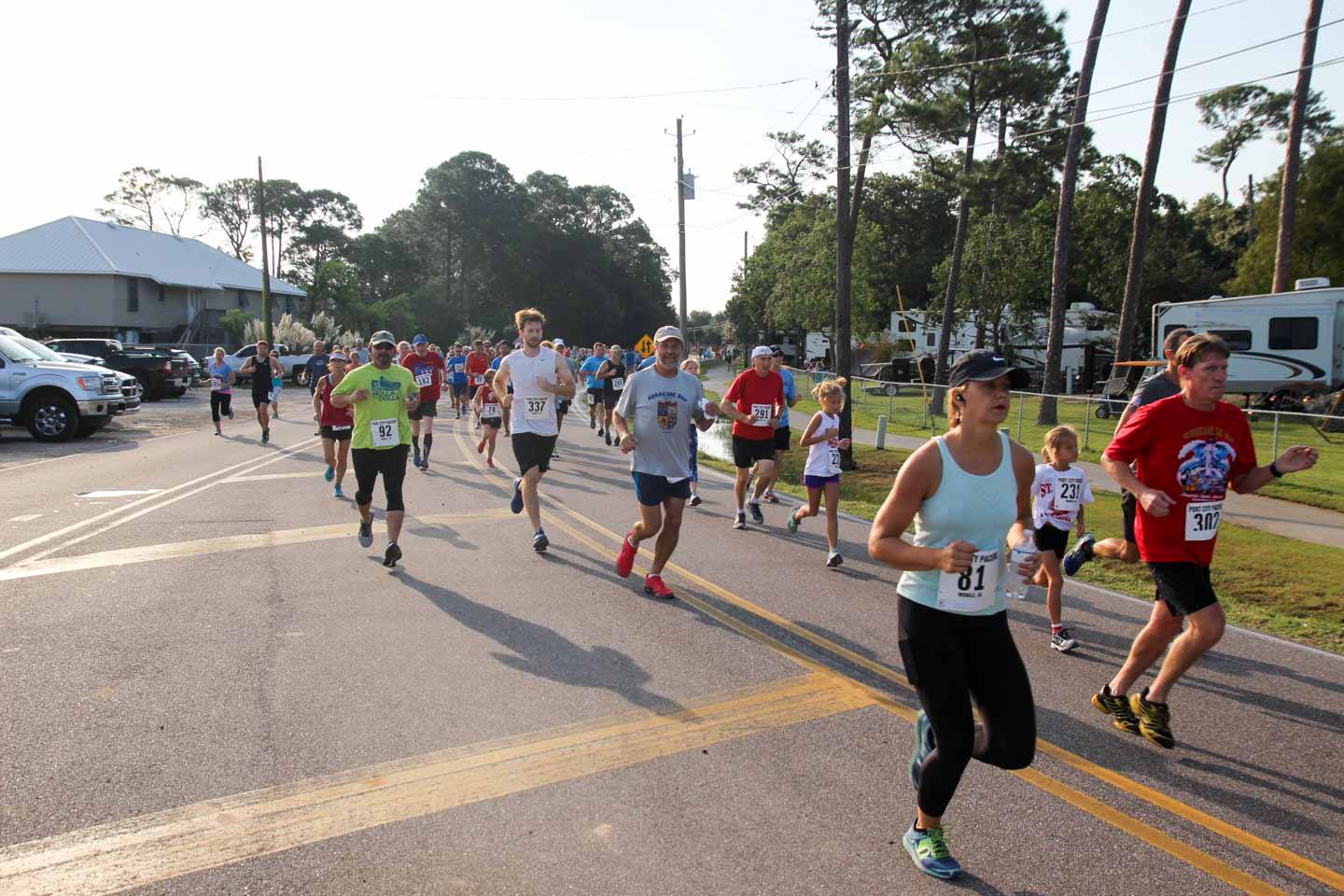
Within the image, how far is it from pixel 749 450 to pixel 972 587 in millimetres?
7000

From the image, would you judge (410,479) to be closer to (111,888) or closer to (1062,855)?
(111,888)

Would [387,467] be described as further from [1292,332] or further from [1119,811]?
[1292,332]

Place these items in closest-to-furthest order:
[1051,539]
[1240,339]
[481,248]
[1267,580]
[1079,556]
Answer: [1079,556], [1051,539], [1267,580], [1240,339], [481,248]

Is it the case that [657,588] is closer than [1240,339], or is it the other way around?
[657,588]

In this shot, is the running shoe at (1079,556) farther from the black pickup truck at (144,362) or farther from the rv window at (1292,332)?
the black pickup truck at (144,362)

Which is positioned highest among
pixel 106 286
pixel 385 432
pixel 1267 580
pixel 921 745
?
pixel 106 286

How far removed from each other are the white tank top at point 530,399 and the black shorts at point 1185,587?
5795 millimetres

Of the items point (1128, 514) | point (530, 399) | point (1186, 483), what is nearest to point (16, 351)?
point (530, 399)

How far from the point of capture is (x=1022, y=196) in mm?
28188

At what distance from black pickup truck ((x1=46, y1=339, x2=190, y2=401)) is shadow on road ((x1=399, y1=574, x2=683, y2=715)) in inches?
1081

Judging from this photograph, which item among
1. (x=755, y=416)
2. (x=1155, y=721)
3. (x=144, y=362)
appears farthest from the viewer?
(x=144, y=362)

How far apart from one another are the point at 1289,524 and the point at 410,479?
37.9 feet

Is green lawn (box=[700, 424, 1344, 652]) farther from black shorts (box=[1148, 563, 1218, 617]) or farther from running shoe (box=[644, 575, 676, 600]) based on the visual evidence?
running shoe (box=[644, 575, 676, 600])

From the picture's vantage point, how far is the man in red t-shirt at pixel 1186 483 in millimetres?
4395
